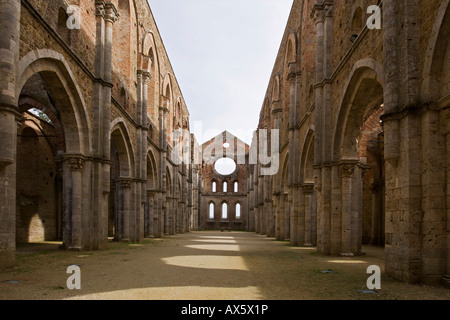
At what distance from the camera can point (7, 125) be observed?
848cm

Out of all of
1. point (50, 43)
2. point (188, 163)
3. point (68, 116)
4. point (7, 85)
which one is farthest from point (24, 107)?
point (188, 163)

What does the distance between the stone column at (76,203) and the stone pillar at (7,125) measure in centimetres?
502

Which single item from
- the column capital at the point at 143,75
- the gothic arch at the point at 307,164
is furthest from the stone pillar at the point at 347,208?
the column capital at the point at 143,75

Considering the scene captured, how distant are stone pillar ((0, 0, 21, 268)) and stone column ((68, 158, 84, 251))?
5019 mm

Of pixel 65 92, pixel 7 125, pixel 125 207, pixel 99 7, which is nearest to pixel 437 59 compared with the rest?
pixel 7 125

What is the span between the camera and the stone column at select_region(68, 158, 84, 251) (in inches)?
539

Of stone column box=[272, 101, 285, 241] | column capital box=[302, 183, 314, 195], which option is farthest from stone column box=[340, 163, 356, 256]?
stone column box=[272, 101, 285, 241]

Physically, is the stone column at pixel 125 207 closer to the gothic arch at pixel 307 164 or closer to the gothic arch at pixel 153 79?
the gothic arch at pixel 153 79

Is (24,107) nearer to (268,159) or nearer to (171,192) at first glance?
(171,192)

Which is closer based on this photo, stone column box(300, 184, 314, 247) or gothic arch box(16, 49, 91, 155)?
gothic arch box(16, 49, 91, 155)

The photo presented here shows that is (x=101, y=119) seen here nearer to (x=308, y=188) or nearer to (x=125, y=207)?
(x=125, y=207)

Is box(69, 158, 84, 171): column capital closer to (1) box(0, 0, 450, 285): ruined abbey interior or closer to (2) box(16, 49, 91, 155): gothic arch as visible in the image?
(1) box(0, 0, 450, 285): ruined abbey interior

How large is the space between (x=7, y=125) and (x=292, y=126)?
49.5 feet

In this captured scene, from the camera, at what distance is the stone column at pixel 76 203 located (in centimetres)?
1370
